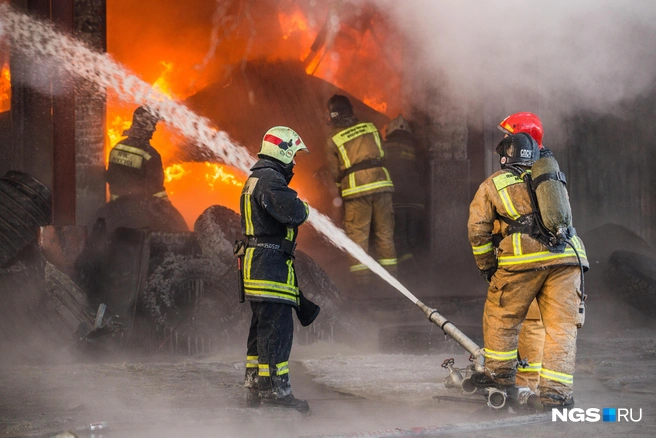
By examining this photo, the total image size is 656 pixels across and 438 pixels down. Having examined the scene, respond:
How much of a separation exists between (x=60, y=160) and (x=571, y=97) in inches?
265

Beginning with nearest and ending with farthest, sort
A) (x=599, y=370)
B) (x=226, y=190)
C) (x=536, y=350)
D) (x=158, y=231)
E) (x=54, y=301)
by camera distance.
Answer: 1. (x=536, y=350)
2. (x=599, y=370)
3. (x=54, y=301)
4. (x=158, y=231)
5. (x=226, y=190)

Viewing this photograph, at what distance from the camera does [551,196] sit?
484 centimetres

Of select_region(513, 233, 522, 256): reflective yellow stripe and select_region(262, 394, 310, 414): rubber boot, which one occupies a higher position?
select_region(513, 233, 522, 256): reflective yellow stripe

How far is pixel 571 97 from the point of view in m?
10.7

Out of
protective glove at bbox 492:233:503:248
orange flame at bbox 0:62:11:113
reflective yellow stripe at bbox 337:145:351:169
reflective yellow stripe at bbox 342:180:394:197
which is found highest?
orange flame at bbox 0:62:11:113

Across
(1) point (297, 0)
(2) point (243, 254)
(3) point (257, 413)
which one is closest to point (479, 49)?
(1) point (297, 0)

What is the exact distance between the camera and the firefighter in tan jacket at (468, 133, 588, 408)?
4.86 m

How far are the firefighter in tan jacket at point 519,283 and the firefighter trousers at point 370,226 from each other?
387 cm

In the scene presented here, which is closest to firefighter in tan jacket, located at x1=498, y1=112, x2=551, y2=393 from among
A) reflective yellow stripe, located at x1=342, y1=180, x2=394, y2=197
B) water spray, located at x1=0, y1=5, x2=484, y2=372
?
water spray, located at x1=0, y1=5, x2=484, y2=372

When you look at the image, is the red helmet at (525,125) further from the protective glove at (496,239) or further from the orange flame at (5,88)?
the orange flame at (5,88)

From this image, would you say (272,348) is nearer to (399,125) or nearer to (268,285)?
(268,285)

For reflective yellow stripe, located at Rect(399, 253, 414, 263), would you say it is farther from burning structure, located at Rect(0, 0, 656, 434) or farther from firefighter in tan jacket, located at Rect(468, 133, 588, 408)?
firefighter in tan jacket, located at Rect(468, 133, 588, 408)

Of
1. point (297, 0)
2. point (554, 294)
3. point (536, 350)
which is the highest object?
point (297, 0)

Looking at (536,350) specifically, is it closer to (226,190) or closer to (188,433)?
(188,433)
